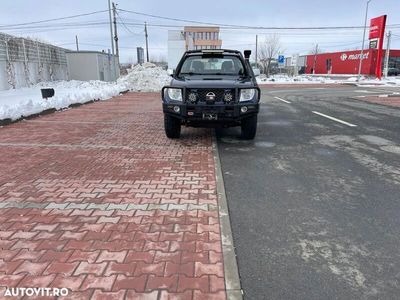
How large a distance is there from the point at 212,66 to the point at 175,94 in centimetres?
162

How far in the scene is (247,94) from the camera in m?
7.20

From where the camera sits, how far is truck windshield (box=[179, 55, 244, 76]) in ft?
27.1

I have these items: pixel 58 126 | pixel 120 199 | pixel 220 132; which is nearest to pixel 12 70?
pixel 58 126

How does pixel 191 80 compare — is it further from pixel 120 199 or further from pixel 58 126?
pixel 58 126

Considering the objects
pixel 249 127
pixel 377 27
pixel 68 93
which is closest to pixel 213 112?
pixel 249 127

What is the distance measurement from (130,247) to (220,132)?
607cm

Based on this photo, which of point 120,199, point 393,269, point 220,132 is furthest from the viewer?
point 220,132

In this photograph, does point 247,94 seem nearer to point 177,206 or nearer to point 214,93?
point 214,93

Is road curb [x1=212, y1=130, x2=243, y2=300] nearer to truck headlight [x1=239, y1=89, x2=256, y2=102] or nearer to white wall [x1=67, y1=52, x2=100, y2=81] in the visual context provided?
truck headlight [x1=239, y1=89, x2=256, y2=102]

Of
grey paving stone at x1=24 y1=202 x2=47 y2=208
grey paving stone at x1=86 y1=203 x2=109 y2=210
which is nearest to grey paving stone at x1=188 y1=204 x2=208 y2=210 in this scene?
grey paving stone at x1=86 y1=203 x2=109 y2=210

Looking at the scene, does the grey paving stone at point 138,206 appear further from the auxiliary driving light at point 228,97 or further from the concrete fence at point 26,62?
the concrete fence at point 26,62

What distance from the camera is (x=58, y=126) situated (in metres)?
9.84
